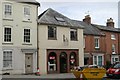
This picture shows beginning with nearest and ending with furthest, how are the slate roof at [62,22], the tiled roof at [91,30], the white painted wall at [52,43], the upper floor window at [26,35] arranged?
the upper floor window at [26,35] < the white painted wall at [52,43] < the slate roof at [62,22] < the tiled roof at [91,30]

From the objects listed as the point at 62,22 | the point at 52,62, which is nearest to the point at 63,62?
the point at 52,62

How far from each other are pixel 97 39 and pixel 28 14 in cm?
1488

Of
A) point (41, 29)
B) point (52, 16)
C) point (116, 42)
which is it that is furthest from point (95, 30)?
point (41, 29)

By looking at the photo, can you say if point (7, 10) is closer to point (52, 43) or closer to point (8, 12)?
point (8, 12)

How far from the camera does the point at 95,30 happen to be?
154 feet

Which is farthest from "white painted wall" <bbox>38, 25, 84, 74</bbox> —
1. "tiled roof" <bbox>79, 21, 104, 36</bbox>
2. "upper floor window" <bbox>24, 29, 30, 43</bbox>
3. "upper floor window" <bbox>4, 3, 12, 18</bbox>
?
"tiled roof" <bbox>79, 21, 104, 36</bbox>

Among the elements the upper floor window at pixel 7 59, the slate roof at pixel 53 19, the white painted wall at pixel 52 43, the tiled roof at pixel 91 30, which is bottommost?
the upper floor window at pixel 7 59

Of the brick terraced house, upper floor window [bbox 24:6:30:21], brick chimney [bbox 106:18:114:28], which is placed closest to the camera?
upper floor window [bbox 24:6:30:21]

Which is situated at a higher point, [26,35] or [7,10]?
[7,10]

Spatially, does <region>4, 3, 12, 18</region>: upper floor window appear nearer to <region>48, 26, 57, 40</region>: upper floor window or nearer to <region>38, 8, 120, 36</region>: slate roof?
<region>38, 8, 120, 36</region>: slate roof

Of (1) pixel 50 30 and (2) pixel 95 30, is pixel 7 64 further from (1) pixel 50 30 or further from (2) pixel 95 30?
(2) pixel 95 30

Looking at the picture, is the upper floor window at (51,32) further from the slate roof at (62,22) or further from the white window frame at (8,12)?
the white window frame at (8,12)

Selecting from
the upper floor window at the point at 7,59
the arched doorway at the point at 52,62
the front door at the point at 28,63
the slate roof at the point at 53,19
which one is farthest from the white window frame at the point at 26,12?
the arched doorway at the point at 52,62

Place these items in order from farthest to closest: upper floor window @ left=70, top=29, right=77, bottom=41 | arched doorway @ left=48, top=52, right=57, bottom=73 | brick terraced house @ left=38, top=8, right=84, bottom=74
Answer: upper floor window @ left=70, top=29, right=77, bottom=41
arched doorway @ left=48, top=52, right=57, bottom=73
brick terraced house @ left=38, top=8, right=84, bottom=74
